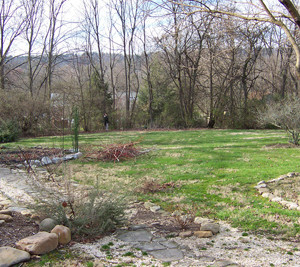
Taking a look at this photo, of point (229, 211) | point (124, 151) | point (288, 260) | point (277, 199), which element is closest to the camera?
point (288, 260)

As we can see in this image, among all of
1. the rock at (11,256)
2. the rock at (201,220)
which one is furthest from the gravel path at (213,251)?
the rock at (11,256)

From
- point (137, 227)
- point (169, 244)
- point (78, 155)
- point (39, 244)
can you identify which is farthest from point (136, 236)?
point (78, 155)

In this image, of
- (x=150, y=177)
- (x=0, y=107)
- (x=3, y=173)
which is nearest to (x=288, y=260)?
(x=150, y=177)

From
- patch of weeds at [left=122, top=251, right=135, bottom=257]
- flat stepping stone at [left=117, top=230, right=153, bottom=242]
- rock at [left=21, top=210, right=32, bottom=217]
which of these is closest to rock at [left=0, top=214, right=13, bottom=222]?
rock at [left=21, top=210, right=32, bottom=217]

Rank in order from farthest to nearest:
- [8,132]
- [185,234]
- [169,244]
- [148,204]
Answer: [8,132], [148,204], [185,234], [169,244]

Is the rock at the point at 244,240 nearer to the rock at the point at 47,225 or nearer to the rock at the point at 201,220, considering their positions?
the rock at the point at 201,220

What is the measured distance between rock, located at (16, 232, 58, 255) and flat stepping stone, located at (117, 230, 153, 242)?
0.83 meters

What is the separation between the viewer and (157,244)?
3.32 m

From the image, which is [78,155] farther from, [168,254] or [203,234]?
[168,254]

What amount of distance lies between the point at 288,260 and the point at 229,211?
137cm

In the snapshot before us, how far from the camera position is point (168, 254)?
10.0ft

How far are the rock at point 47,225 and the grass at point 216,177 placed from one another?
107cm

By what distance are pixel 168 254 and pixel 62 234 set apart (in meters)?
1.18

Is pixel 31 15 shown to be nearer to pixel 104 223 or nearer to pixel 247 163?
pixel 247 163
